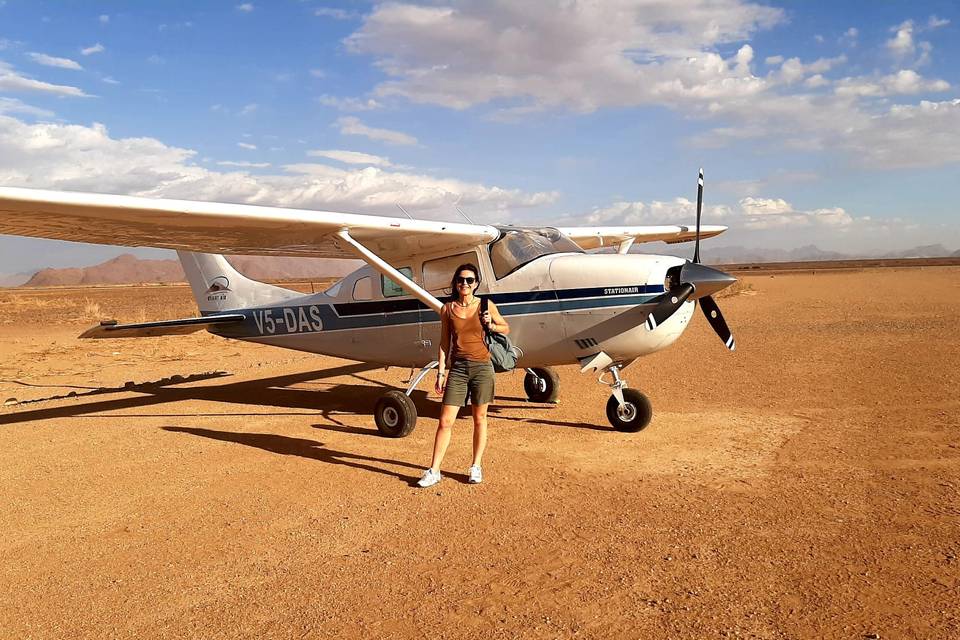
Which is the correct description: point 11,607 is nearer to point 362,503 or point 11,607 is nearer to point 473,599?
point 362,503

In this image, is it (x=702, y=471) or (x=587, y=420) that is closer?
(x=702, y=471)

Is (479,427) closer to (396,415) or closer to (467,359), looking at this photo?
(467,359)

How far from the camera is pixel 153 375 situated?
13586mm

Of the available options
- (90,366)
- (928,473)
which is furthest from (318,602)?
(90,366)

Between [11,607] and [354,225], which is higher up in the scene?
[354,225]

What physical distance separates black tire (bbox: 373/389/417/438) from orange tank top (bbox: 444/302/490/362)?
7.34 feet

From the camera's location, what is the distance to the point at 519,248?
774cm

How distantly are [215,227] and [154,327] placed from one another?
12.5 ft

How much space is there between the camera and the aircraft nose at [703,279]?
663 cm

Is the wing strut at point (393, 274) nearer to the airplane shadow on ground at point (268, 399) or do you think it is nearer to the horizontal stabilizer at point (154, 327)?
the airplane shadow on ground at point (268, 399)

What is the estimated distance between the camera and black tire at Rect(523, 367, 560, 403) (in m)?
9.27

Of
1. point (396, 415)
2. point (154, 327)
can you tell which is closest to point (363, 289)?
point (396, 415)

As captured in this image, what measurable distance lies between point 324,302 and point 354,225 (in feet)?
8.81

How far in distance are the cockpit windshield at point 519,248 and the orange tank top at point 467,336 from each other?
2445 millimetres
